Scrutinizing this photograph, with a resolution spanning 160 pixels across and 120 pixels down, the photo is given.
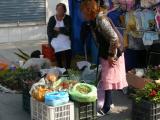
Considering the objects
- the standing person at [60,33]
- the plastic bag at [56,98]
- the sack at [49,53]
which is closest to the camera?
the plastic bag at [56,98]

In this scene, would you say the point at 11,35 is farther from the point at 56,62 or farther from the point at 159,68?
the point at 159,68

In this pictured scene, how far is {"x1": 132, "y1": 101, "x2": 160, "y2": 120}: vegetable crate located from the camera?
5.98 m

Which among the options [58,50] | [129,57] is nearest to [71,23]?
[58,50]

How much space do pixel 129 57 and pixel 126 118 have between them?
185 cm

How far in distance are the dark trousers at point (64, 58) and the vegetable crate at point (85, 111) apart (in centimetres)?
267

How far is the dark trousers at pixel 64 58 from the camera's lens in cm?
859

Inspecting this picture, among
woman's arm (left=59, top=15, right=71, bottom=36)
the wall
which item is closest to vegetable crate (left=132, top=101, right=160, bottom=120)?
woman's arm (left=59, top=15, right=71, bottom=36)

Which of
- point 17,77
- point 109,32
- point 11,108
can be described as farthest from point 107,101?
point 17,77

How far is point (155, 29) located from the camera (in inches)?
301

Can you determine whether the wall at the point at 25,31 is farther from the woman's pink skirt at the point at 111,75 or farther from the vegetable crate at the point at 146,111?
the vegetable crate at the point at 146,111

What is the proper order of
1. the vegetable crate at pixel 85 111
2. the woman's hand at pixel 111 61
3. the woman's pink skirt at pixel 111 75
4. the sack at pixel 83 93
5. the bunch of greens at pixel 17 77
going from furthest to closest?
the bunch of greens at pixel 17 77 < the woman's pink skirt at pixel 111 75 < the woman's hand at pixel 111 61 < the vegetable crate at pixel 85 111 < the sack at pixel 83 93

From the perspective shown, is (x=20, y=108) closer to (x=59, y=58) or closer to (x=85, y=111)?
(x=85, y=111)

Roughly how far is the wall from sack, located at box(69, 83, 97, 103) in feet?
22.1

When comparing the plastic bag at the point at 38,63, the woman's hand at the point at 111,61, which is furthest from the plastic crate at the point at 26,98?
the plastic bag at the point at 38,63
